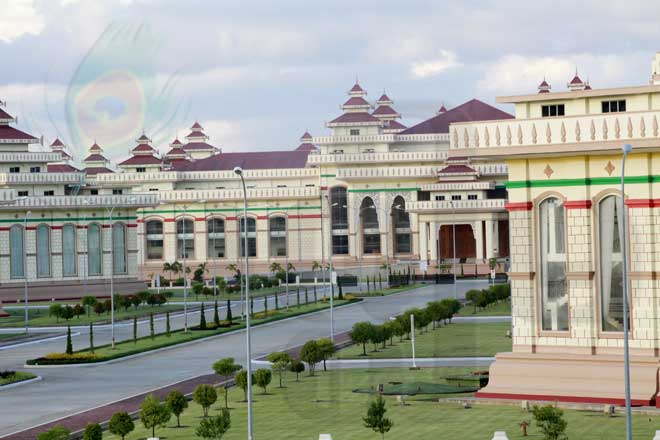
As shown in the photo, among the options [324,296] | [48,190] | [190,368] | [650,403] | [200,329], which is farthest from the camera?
[48,190]

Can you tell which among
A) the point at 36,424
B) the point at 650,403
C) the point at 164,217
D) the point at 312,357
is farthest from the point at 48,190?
the point at 650,403

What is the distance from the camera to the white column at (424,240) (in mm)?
103744

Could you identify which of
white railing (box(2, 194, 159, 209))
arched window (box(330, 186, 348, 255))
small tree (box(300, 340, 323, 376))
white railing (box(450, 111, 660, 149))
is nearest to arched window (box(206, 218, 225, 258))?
arched window (box(330, 186, 348, 255))

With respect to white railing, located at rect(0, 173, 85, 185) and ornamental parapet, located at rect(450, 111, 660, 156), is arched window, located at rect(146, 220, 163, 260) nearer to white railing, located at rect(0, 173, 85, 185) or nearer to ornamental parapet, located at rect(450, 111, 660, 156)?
white railing, located at rect(0, 173, 85, 185)

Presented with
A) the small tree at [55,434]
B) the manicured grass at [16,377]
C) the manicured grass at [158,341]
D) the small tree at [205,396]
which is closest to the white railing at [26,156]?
the manicured grass at [158,341]

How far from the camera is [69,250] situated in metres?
88.3

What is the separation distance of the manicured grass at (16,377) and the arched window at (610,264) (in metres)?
19.0

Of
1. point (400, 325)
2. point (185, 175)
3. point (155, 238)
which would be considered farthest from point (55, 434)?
point (185, 175)

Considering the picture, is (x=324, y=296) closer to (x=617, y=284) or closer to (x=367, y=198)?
(x=367, y=198)

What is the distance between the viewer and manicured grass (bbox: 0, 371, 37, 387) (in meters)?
41.7

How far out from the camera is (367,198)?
11238cm

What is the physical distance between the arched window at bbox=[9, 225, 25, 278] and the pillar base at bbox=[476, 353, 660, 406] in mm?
58664

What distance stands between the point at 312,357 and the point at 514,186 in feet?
35.6

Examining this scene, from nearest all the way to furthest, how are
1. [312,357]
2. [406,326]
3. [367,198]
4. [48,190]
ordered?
[312,357] < [406,326] < [48,190] < [367,198]
